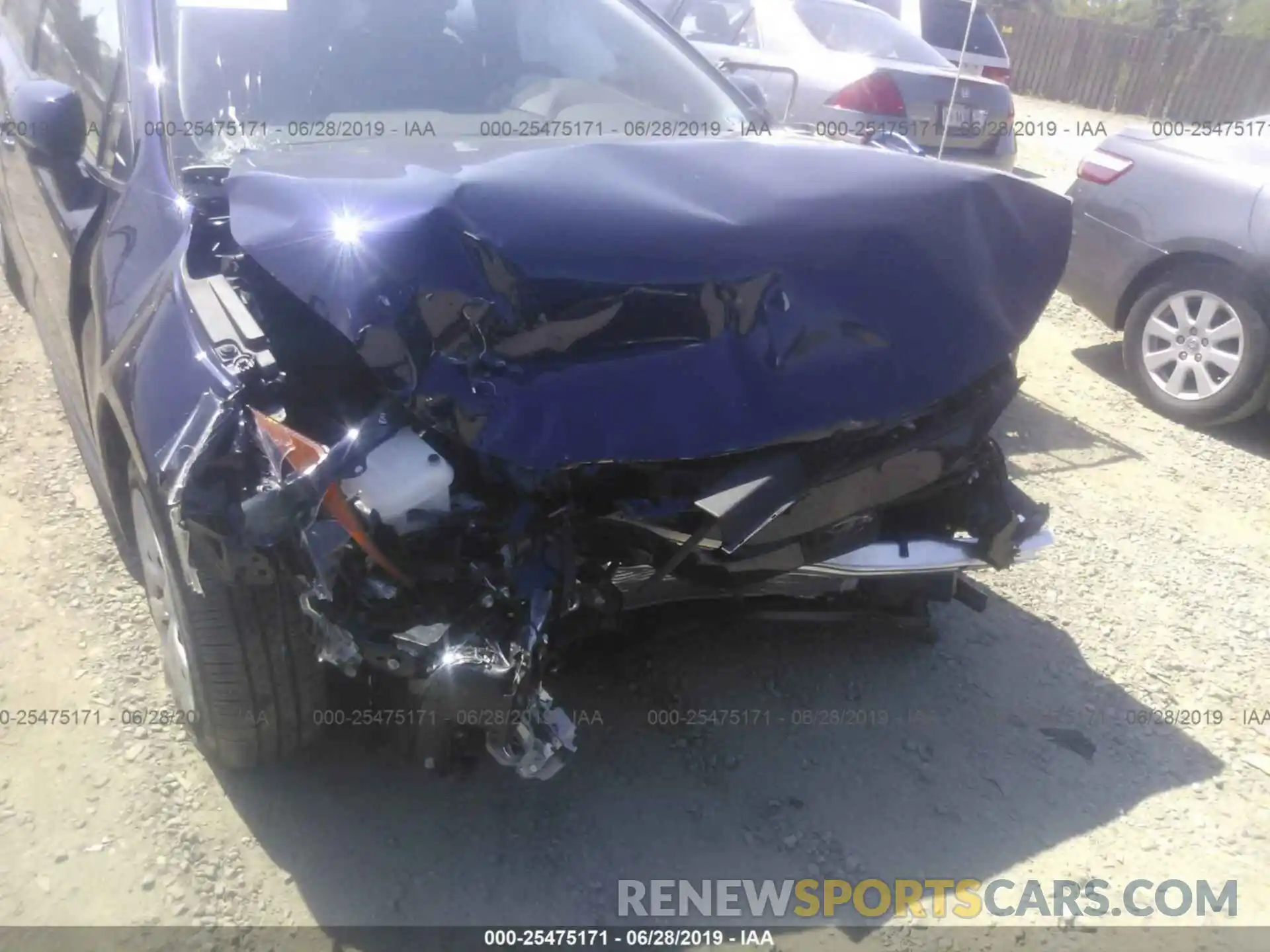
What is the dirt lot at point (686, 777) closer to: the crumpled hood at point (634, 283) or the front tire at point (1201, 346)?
the crumpled hood at point (634, 283)

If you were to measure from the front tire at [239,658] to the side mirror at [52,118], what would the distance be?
0.94 m

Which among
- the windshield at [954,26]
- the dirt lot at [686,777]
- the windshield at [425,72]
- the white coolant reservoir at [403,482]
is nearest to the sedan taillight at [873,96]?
the windshield at [425,72]

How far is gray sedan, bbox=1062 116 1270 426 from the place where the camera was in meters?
5.00

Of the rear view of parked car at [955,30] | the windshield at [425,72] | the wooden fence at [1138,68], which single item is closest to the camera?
the windshield at [425,72]

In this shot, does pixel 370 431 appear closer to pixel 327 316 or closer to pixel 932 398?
pixel 327 316

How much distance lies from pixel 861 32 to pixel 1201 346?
9.94 feet

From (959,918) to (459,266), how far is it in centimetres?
189

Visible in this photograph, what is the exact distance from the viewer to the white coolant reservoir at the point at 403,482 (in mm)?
2033

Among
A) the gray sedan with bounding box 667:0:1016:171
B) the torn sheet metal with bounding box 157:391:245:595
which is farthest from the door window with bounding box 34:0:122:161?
the gray sedan with bounding box 667:0:1016:171

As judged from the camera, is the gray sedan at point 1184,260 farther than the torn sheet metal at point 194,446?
Yes

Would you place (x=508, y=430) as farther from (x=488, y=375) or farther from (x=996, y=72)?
(x=996, y=72)

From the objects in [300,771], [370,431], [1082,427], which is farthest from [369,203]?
[1082,427]

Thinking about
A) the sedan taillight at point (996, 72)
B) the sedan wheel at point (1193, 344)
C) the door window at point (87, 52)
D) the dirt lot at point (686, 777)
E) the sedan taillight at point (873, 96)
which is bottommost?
the dirt lot at point (686, 777)

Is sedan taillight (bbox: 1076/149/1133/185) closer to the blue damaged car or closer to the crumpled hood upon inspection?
the blue damaged car
